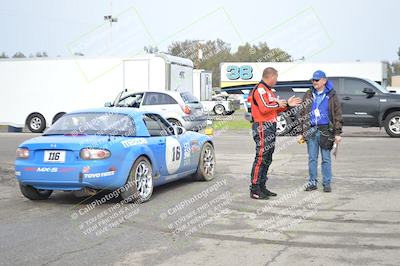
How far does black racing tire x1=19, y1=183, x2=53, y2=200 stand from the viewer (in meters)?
8.21

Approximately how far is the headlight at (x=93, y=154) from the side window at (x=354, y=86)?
13.0 metres

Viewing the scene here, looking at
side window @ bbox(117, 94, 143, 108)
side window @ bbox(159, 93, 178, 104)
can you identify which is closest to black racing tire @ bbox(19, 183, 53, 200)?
side window @ bbox(159, 93, 178, 104)

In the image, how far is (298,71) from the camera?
36594 millimetres

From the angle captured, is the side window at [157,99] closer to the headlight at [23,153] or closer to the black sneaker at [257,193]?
the black sneaker at [257,193]

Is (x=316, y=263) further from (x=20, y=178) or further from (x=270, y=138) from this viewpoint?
(x=20, y=178)

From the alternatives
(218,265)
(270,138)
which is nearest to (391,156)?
(270,138)

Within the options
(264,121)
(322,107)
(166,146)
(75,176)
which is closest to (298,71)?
(322,107)

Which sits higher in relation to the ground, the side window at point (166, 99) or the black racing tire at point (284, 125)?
the side window at point (166, 99)

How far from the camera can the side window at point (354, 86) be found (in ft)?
62.4

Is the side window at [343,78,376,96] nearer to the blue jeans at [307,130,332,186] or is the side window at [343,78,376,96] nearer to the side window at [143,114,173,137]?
the blue jeans at [307,130,332,186]

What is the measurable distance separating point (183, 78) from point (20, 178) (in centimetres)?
1545

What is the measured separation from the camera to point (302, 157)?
1316cm

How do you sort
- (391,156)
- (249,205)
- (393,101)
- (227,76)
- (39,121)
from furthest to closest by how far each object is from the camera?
(227,76)
(39,121)
(393,101)
(391,156)
(249,205)

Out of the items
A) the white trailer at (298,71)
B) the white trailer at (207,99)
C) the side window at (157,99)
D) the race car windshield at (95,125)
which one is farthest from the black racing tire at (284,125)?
the white trailer at (207,99)
